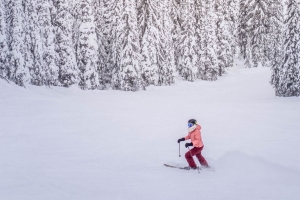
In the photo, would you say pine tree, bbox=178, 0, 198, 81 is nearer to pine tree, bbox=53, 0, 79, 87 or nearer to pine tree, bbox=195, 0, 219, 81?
pine tree, bbox=195, 0, 219, 81

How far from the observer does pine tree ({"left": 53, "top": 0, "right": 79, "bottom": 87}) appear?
1160 inches

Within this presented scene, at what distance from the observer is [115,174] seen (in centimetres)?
882

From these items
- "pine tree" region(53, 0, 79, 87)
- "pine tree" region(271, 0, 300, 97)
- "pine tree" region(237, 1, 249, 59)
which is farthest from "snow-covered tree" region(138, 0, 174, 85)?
"pine tree" region(237, 1, 249, 59)

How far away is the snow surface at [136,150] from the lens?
759 centimetres

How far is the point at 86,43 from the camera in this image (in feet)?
99.1

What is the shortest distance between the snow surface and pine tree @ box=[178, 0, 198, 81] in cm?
1977

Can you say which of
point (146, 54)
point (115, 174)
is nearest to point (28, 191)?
point (115, 174)

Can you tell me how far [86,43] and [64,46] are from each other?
2.03 meters

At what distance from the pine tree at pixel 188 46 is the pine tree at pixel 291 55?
1630cm

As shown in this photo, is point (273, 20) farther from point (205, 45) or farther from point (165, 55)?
point (165, 55)

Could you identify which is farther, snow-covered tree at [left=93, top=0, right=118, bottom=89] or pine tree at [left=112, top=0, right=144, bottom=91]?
snow-covered tree at [left=93, top=0, right=118, bottom=89]

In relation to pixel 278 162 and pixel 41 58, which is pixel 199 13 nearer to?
pixel 41 58

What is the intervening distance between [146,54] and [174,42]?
32.8 feet

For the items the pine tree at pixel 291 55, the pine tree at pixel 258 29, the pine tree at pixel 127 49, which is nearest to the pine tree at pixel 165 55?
the pine tree at pixel 127 49
